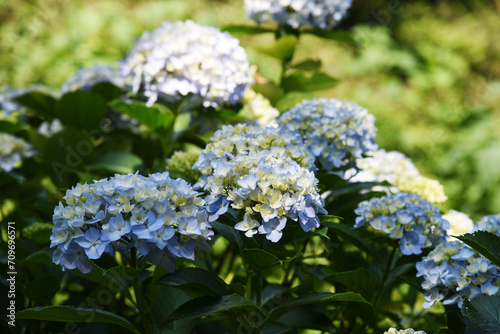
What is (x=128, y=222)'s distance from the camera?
3.22 feet

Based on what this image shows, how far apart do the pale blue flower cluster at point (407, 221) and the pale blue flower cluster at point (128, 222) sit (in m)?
0.45

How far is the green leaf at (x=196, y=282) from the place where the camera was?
1089 mm

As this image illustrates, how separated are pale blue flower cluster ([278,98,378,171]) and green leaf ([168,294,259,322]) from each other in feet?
1.53

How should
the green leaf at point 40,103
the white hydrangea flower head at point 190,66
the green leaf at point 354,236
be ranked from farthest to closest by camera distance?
the green leaf at point 40,103
the white hydrangea flower head at point 190,66
the green leaf at point 354,236

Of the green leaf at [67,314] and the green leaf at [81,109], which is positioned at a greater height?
the green leaf at [67,314]

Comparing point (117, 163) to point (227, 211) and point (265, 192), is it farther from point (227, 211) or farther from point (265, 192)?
point (265, 192)

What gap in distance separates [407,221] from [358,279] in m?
0.18

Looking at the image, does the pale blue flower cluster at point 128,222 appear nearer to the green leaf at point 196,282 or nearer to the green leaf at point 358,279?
the green leaf at point 196,282

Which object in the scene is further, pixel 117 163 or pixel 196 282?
pixel 117 163

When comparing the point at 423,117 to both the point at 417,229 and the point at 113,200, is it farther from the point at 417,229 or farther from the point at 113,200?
the point at 113,200

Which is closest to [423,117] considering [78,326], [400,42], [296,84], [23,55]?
[400,42]

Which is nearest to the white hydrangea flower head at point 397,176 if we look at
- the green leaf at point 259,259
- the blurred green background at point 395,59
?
the green leaf at point 259,259

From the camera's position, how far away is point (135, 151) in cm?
217

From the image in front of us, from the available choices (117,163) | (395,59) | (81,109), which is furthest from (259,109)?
(395,59)
